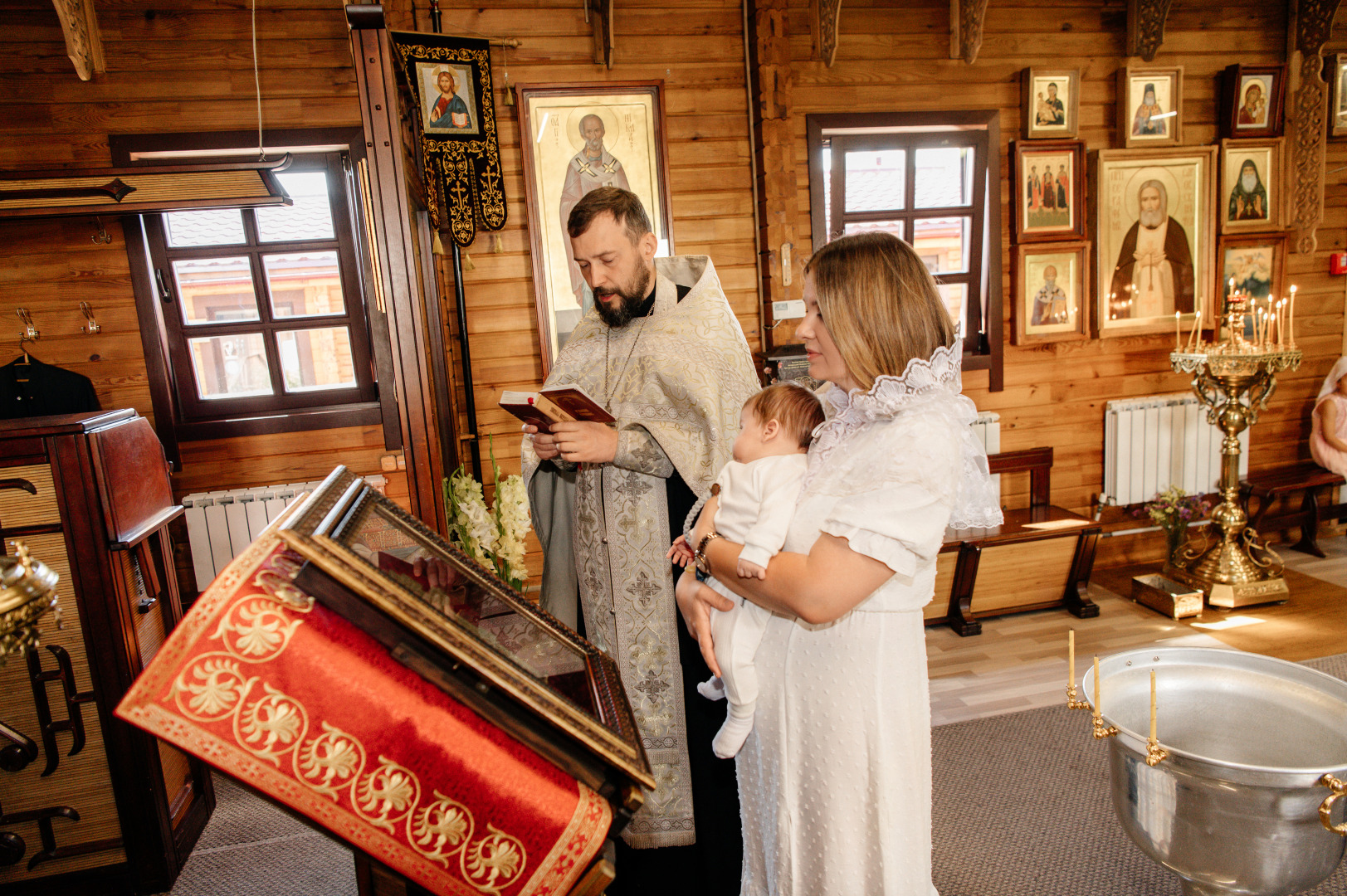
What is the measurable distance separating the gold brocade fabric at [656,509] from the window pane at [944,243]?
2939mm

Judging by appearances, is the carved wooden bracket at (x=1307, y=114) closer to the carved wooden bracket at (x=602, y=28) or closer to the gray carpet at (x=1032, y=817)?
the gray carpet at (x=1032, y=817)

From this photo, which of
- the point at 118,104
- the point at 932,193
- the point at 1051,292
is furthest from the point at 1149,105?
the point at 118,104

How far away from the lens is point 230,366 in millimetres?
4109

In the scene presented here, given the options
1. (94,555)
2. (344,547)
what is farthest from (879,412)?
(94,555)

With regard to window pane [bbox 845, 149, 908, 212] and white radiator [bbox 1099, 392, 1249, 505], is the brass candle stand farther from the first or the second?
window pane [bbox 845, 149, 908, 212]

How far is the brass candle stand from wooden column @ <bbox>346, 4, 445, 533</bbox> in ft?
13.5

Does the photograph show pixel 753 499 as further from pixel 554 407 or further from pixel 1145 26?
pixel 1145 26

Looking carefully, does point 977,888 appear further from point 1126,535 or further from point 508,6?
point 508,6

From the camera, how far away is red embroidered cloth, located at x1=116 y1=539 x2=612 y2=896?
2.40 ft

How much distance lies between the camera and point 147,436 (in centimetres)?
268

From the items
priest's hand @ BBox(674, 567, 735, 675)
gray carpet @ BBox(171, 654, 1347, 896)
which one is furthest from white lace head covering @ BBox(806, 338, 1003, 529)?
gray carpet @ BBox(171, 654, 1347, 896)

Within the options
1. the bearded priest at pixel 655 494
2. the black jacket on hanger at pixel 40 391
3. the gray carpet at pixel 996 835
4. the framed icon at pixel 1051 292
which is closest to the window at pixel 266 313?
the black jacket on hanger at pixel 40 391

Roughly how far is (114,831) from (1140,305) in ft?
19.4

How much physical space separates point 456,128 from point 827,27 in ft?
6.99
